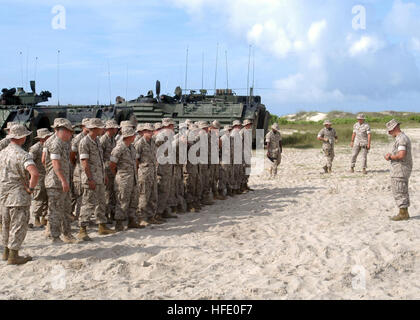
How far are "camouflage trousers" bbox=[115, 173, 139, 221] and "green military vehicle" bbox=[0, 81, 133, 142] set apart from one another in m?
8.71

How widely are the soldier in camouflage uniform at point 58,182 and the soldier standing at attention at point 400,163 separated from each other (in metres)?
5.04

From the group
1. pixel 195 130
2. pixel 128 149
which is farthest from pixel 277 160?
pixel 128 149

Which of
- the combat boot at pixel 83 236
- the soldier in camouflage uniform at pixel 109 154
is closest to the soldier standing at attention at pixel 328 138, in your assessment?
the soldier in camouflage uniform at pixel 109 154

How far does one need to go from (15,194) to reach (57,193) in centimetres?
103

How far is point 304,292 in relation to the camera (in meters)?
5.46

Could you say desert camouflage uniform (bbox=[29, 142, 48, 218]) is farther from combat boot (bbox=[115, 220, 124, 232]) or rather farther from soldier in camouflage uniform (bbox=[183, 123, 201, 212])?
soldier in camouflage uniform (bbox=[183, 123, 201, 212])

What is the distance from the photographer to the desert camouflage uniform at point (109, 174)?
343 inches

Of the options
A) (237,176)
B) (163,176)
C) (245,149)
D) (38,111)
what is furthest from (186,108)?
(163,176)

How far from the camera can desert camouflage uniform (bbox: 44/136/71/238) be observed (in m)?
7.30

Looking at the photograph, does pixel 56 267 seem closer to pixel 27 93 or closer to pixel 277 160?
pixel 277 160

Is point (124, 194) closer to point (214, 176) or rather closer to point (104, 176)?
point (104, 176)

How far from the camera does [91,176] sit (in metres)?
7.67

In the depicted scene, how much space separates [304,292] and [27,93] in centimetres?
1647

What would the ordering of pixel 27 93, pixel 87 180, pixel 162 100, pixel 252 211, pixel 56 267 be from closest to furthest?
pixel 56 267 < pixel 87 180 < pixel 252 211 < pixel 27 93 < pixel 162 100
